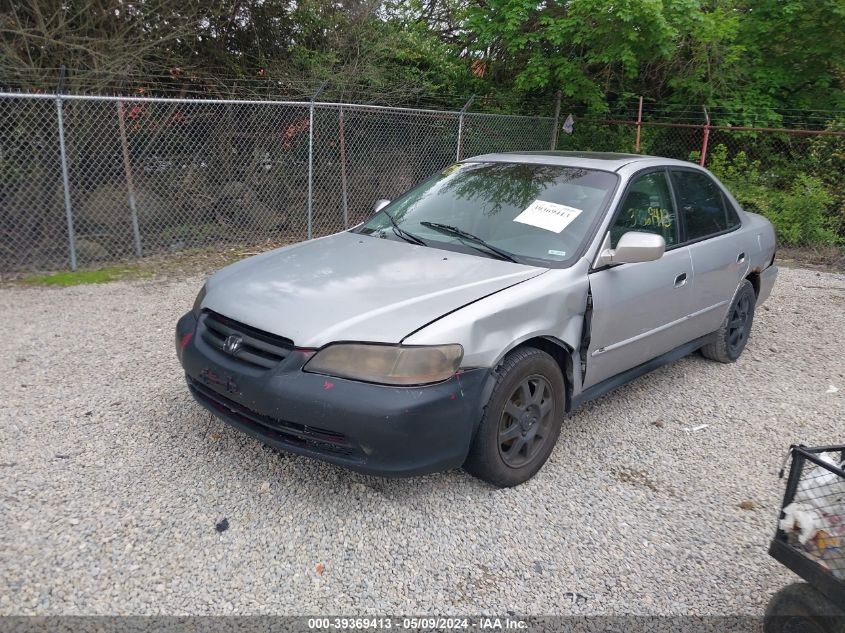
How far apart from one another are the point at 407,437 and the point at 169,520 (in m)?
1.16

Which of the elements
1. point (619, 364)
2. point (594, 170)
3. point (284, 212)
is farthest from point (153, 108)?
point (619, 364)

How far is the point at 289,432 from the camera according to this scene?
292 centimetres

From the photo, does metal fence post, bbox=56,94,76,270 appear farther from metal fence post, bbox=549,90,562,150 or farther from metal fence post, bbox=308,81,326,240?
metal fence post, bbox=549,90,562,150

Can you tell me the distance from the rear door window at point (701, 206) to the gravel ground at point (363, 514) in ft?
3.97

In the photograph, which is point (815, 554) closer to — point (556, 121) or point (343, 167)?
point (343, 167)

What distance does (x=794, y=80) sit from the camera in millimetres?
11375

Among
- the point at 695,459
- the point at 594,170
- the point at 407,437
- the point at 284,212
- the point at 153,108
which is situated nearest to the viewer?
the point at 407,437

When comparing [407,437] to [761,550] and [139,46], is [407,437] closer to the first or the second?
[761,550]

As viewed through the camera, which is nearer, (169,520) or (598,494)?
(169,520)

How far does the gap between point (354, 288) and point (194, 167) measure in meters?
5.69

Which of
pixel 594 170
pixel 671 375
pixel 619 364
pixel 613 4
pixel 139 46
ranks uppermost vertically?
pixel 613 4

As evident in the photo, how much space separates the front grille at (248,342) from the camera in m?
2.95

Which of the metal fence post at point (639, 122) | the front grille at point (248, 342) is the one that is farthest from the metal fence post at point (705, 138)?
the front grille at point (248, 342)

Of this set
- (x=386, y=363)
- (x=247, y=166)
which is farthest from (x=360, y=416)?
(x=247, y=166)
